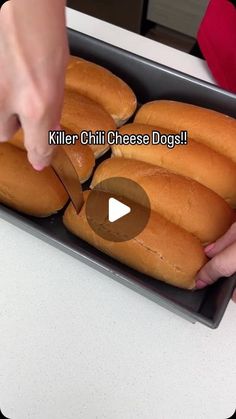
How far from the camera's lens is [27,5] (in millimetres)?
405

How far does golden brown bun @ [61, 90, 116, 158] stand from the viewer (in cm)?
82

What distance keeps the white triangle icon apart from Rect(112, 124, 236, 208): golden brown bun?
121mm

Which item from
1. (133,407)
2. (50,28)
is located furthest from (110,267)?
(50,28)

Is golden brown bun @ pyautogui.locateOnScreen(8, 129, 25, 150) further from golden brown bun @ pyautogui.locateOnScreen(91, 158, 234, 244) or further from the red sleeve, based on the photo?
the red sleeve

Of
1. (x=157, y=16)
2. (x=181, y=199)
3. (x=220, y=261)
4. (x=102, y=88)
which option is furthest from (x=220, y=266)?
(x=157, y=16)

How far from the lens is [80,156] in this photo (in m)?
0.79

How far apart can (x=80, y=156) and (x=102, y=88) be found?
0.56 feet

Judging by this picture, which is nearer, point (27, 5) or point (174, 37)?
point (27, 5)

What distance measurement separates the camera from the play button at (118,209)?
2.27 feet

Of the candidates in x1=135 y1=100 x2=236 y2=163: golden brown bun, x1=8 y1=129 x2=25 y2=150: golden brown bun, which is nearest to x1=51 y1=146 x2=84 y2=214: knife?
x1=8 y1=129 x2=25 y2=150: golden brown bun

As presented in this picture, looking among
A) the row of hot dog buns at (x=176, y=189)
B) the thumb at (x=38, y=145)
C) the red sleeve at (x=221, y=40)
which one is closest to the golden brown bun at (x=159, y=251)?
the row of hot dog buns at (x=176, y=189)

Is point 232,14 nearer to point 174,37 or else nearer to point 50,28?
point 50,28

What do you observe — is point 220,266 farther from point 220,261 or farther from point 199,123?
point 199,123

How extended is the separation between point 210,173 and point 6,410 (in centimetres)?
47
